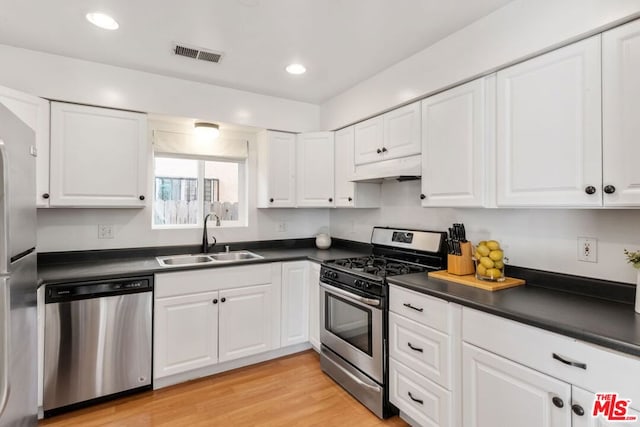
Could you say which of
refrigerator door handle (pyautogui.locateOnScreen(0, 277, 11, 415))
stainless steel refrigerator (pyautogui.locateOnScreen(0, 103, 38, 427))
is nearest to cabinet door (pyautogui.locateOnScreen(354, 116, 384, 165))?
stainless steel refrigerator (pyautogui.locateOnScreen(0, 103, 38, 427))

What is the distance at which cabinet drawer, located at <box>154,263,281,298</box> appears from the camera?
2.41 m

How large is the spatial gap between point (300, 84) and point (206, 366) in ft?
8.22

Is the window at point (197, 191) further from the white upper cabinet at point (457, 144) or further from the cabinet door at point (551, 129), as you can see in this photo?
the cabinet door at point (551, 129)

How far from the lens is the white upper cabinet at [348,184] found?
3.01 metres

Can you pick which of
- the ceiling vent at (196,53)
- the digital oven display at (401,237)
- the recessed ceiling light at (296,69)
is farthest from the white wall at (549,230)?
the ceiling vent at (196,53)

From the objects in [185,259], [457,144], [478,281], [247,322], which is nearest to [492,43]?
[457,144]

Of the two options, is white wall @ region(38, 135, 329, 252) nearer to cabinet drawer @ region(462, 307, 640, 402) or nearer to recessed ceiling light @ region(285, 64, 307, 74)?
recessed ceiling light @ region(285, 64, 307, 74)

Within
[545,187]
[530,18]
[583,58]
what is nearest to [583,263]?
[545,187]

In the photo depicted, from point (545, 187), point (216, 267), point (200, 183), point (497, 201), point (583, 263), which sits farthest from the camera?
point (200, 183)

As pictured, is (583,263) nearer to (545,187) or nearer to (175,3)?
(545,187)

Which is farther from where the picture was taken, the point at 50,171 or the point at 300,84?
the point at 300,84

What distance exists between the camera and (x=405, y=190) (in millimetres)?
2826

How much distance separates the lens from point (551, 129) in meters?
1.58

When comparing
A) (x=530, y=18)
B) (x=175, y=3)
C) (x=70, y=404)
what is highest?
(x=175, y=3)
